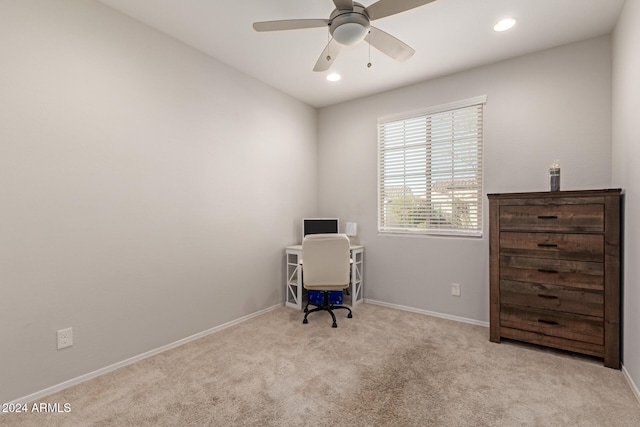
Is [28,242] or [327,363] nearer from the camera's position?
[28,242]

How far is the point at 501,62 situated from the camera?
305 centimetres

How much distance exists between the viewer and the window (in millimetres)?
3252

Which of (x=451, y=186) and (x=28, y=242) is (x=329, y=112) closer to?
(x=451, y=186)

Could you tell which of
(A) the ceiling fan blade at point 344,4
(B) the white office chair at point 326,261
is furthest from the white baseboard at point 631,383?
(A) the ceiling fan blade at point 344,4

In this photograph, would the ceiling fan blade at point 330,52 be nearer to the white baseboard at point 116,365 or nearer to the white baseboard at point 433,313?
the white baseboard at point 116,365

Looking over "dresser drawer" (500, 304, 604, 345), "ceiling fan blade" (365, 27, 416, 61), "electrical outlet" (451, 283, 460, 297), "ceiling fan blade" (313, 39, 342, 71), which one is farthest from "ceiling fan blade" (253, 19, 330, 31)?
"electrical outlet" (451, 283, 460, 297)

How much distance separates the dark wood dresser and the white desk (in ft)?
5.03

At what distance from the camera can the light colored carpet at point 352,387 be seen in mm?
1740

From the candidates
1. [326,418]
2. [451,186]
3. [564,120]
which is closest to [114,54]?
[326,418]

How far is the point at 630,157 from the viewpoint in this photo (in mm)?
2088

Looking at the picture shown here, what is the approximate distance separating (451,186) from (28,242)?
3.61m

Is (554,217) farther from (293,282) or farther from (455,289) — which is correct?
(293,282)

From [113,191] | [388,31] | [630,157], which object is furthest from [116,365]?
[630,157]

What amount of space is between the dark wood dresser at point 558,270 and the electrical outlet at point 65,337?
3.29m
